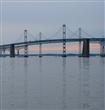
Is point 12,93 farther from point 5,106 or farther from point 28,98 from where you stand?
point 5,106

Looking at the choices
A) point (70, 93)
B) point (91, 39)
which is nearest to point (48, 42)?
point (91, 39)

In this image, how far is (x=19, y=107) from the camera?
4.52 metres

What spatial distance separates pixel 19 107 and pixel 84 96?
135 cm

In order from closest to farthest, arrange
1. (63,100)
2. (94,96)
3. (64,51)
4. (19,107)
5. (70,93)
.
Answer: (19,107)
(63,100)
(94,96)
(70,93)
(64,51)

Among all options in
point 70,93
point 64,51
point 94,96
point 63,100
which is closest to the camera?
point 63,100

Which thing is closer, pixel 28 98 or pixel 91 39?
pixel 28 98

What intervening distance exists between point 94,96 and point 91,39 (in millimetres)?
31170

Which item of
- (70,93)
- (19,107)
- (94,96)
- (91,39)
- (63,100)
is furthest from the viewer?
(91,39)

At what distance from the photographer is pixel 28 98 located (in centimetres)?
525

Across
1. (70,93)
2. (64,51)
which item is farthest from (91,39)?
(70,93)

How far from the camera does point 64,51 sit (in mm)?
44250

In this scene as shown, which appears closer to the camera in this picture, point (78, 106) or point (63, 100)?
point (78, 106)

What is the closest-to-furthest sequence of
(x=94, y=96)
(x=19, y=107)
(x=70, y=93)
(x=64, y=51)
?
1. (x=19, y=107)
2. (x=94, y=96)
3. (x=70, y=93)
4. (x=64, y=51)

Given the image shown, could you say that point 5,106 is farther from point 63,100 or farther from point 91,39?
point 91,39
